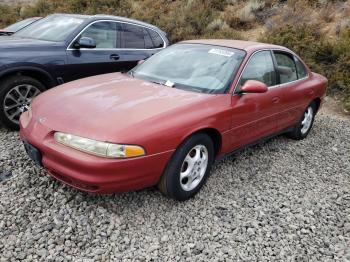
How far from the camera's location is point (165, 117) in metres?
3.47

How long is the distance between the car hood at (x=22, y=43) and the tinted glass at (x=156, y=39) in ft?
6.42

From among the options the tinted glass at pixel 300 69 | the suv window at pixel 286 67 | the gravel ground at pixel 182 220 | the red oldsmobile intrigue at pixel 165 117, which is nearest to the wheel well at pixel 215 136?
the red oldsmobile intrigue at pixel 165 117

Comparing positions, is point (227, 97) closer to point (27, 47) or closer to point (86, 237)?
point (86, 237)

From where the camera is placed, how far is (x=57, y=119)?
3.46m

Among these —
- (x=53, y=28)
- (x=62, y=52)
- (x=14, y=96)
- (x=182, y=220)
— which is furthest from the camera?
(x=53, y=28)

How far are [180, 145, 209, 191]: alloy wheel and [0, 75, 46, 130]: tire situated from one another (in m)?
2.67

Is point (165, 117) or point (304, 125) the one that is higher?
point (165, 117)

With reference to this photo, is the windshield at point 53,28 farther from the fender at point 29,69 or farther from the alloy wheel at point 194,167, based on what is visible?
the alloy wheel at point 194,167

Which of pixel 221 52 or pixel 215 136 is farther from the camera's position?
pixel 221 52

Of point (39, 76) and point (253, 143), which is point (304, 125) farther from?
point (39, 76)

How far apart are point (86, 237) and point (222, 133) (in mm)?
1726

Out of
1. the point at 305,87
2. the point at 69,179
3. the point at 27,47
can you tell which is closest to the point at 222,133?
the point at 69,179

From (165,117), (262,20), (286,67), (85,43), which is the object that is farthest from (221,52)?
(262,20)

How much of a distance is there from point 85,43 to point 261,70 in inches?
104
